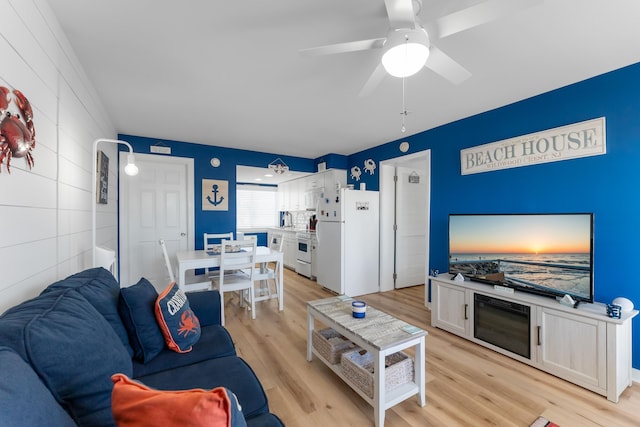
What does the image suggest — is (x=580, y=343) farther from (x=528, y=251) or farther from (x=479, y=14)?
(x=479, y=14)

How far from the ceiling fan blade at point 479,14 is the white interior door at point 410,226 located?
318 centimetres

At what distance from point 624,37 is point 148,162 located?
5.27 m

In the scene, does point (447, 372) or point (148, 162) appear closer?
point (447, 372)

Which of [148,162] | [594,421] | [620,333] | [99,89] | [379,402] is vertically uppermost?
[99,89]

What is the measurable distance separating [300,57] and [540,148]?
2407 millimetres

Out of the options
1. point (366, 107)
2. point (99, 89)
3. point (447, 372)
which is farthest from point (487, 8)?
point (99, 89)

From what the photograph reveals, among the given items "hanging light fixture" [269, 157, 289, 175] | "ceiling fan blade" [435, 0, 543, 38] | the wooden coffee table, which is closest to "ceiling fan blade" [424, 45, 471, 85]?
"ceiling fan blade" [435, 0, 543, 38]

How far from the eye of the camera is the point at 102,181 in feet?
9.20

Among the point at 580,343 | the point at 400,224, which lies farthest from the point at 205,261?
the point at 580,343

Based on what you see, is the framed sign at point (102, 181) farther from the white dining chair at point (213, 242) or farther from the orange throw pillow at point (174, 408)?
the orange throw pillow at point (174, 408)

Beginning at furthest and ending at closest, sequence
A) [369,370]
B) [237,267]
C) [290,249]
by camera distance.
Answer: [290,249] → [237,267] → [369,370]

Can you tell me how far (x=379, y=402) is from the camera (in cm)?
159

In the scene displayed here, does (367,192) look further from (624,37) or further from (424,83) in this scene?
(624,37)

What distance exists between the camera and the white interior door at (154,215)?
3986mm
